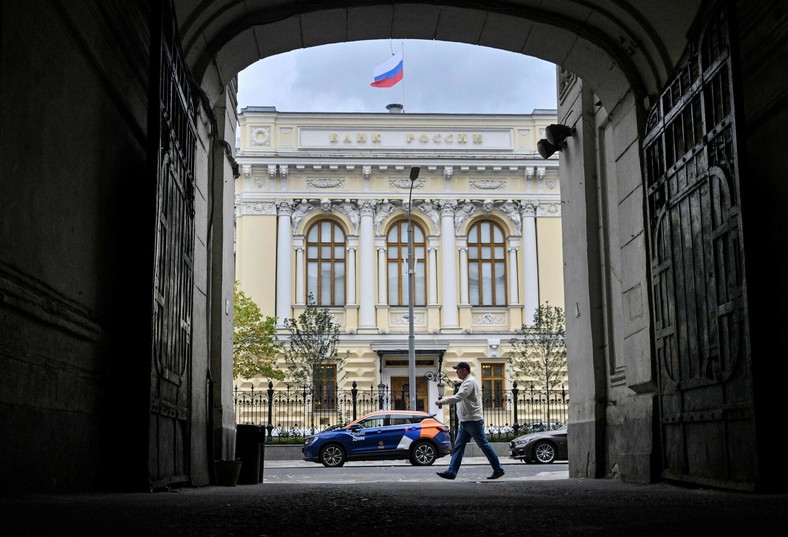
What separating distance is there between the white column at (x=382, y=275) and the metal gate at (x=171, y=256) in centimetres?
3283

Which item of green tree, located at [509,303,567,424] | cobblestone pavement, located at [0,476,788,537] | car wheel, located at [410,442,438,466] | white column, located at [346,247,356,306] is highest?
white column, located at [346,247,356,306]

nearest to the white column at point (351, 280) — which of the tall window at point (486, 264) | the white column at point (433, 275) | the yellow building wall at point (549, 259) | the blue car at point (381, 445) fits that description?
the white column at point (433, 275)

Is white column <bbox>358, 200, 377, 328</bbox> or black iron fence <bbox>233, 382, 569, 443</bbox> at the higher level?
white column <bbox>358, 200, 377, 328</bbox>

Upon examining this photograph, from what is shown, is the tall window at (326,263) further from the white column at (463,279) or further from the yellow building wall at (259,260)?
the white column at (463,279)

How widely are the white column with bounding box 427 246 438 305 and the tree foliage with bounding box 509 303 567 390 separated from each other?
4112 millimetres

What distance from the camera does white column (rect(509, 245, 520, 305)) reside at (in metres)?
43.1

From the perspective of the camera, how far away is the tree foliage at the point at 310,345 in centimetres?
3880

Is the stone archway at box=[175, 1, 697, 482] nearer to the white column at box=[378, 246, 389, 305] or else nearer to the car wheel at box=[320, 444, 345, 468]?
the car wheel at box=[320, 444, 345, 468]

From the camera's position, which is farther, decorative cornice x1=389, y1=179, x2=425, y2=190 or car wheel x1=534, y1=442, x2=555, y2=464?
decorative cornice x1=389, y1=179, x2=425, y2=190

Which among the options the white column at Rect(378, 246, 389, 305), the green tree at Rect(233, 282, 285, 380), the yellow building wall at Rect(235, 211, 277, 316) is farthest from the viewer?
the white column at Rect(378, 246, 389, 305)

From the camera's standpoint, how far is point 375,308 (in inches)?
1673

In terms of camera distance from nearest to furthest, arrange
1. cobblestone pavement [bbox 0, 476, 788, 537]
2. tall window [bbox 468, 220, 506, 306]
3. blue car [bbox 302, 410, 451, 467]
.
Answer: cobblestone pavement [bbox 0, 476, 788, 537] < blue car [bbox 302, 410, 451, 467] < tall window [bbox 468, 220, 506, 306]

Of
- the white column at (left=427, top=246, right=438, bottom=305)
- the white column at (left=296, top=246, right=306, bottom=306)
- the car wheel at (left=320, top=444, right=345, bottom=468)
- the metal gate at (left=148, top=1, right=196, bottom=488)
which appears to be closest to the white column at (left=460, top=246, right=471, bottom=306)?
the white column at (left=427, top=246, right=438, bottom=305)

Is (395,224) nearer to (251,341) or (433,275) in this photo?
(433,275)
